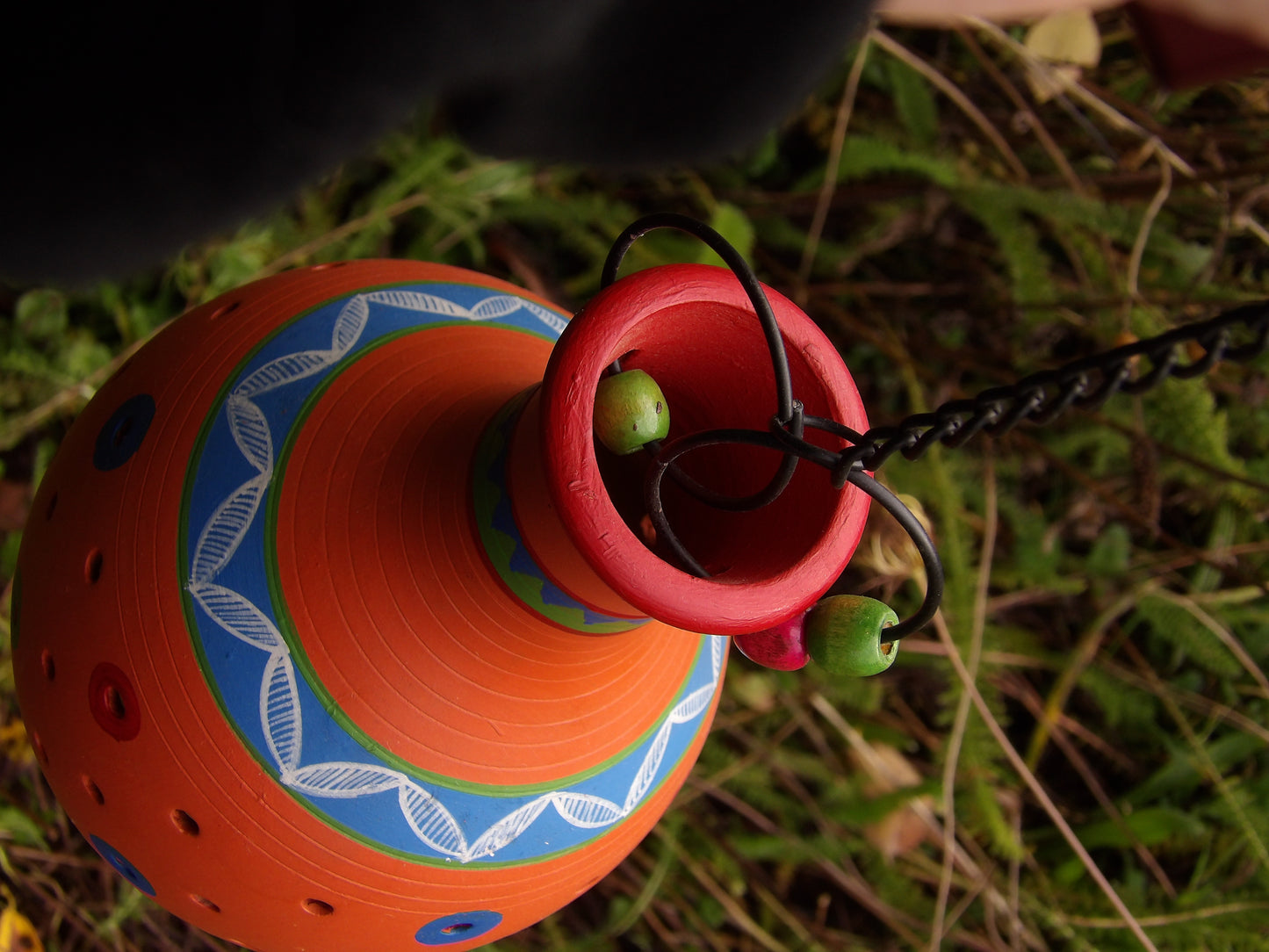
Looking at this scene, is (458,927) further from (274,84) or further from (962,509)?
(962,509)

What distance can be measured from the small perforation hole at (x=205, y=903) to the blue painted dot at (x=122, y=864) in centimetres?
6

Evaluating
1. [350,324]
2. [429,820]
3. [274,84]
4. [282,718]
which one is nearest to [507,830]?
[429,820]

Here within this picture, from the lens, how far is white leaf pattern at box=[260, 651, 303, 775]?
665mm

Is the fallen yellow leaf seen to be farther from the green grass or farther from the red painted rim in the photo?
the red painted rim

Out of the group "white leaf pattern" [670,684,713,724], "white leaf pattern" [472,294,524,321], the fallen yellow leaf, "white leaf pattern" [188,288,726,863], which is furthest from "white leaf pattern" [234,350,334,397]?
the fallen yellow leaf

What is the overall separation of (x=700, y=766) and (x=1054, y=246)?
124 centimetres

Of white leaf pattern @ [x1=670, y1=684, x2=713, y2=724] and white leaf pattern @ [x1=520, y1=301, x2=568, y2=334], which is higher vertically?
white leaf pattern @ [x1=520, y1=301, x2=568, y2=334]

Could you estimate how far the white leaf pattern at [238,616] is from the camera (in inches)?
26.5

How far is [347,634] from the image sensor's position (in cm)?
67

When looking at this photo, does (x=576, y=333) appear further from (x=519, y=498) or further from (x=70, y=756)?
(x=70, y=756)

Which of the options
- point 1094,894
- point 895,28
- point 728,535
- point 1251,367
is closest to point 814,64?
point 728,535

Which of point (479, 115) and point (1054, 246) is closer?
point (479, 115)

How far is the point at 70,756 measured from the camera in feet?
2.41

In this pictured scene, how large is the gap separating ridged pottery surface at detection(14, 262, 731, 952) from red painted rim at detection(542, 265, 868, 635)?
5.7 inches
